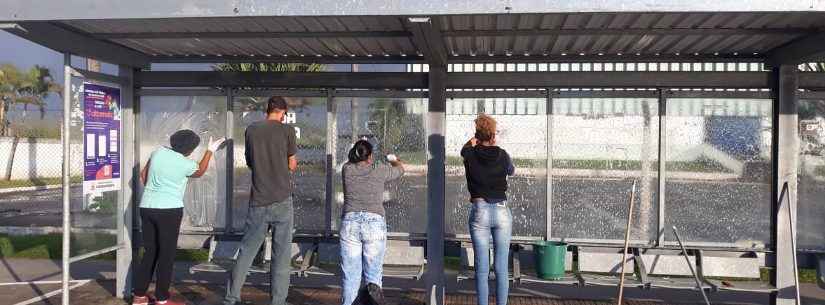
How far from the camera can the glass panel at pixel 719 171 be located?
6.61 metres

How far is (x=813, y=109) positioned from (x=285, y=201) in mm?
5137

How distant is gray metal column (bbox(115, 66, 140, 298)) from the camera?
6633mm

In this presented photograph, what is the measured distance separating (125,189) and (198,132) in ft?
3.25

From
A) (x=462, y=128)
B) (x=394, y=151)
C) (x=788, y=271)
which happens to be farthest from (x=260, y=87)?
(x=788, y=271)

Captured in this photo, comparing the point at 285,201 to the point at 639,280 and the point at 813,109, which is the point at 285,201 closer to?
the point at 639,280

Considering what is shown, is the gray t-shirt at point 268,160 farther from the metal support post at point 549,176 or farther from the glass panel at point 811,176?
the glass panel at point 811,176

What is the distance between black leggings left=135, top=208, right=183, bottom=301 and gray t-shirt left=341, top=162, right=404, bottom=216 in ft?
5.27

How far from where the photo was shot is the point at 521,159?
22.9 ft

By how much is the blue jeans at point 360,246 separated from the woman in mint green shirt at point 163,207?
1.46 meters

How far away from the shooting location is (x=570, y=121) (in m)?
6.88

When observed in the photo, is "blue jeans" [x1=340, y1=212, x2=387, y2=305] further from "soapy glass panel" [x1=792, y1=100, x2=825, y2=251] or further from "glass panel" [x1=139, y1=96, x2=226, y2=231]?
"soapy glass panel" [x1=792, y1=100, x2=825, y2=251]

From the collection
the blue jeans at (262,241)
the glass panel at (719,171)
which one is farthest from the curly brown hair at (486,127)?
the glass panel at (719,171)

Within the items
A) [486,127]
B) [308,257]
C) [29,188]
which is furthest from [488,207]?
[29,188]

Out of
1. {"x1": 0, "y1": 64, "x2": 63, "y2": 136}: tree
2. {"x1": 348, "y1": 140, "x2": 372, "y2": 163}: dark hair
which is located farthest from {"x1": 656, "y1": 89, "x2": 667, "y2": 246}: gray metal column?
{"x1": 0, "y1": 64, "x2": 63, "y2": 136}: tree
